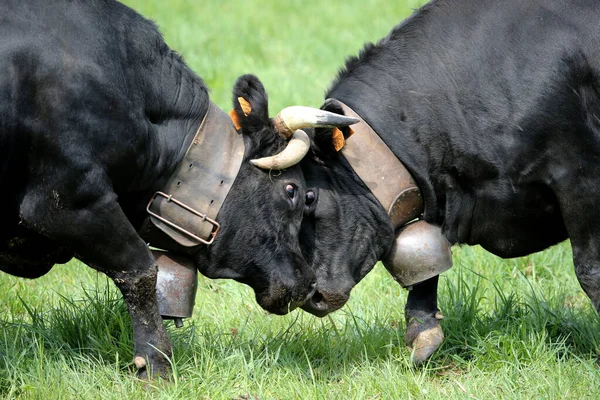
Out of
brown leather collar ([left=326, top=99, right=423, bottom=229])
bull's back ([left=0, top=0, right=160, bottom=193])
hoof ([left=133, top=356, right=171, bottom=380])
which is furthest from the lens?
brown leather collar ([left=326, top=99, right=423, bottom=229])

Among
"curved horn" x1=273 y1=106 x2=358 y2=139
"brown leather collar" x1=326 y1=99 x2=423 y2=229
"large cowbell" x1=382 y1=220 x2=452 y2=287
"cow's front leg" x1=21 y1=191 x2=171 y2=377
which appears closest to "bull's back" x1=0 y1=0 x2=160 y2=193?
"cow's front leg" x1=21 y1=191 x2=171 y2=377

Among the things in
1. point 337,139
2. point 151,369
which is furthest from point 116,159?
point 337,139

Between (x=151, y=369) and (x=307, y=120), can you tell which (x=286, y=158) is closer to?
(x=307, y=120)

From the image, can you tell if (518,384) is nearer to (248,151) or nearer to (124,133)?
(248,151)

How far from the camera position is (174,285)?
512 centimetres

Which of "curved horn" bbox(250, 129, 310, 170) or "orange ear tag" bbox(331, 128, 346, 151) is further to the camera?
"orange ear tag" bbox(331, 128, 346, 151)

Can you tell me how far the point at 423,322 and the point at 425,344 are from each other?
5.5 inches

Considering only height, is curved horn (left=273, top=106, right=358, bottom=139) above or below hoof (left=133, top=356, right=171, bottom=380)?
above

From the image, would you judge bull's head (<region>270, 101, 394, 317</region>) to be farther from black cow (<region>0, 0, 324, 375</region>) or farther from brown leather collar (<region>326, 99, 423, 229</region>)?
black cow (<region>0, 0, 324, 375</region>)

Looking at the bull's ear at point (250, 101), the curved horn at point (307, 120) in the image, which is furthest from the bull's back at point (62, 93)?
the curved horn at point (307, 120)

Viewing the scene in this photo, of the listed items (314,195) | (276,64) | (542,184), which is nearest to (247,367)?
(314,195)

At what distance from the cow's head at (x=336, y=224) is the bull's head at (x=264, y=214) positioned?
16 cm

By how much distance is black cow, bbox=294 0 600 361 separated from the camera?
5.03 meters

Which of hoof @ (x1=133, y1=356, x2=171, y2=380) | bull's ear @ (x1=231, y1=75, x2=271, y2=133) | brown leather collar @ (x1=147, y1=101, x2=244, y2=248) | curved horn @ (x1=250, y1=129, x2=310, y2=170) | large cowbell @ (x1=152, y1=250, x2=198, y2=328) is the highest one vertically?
bull's ear @ (x1=231, y1=75, x2=271, y2=133)
